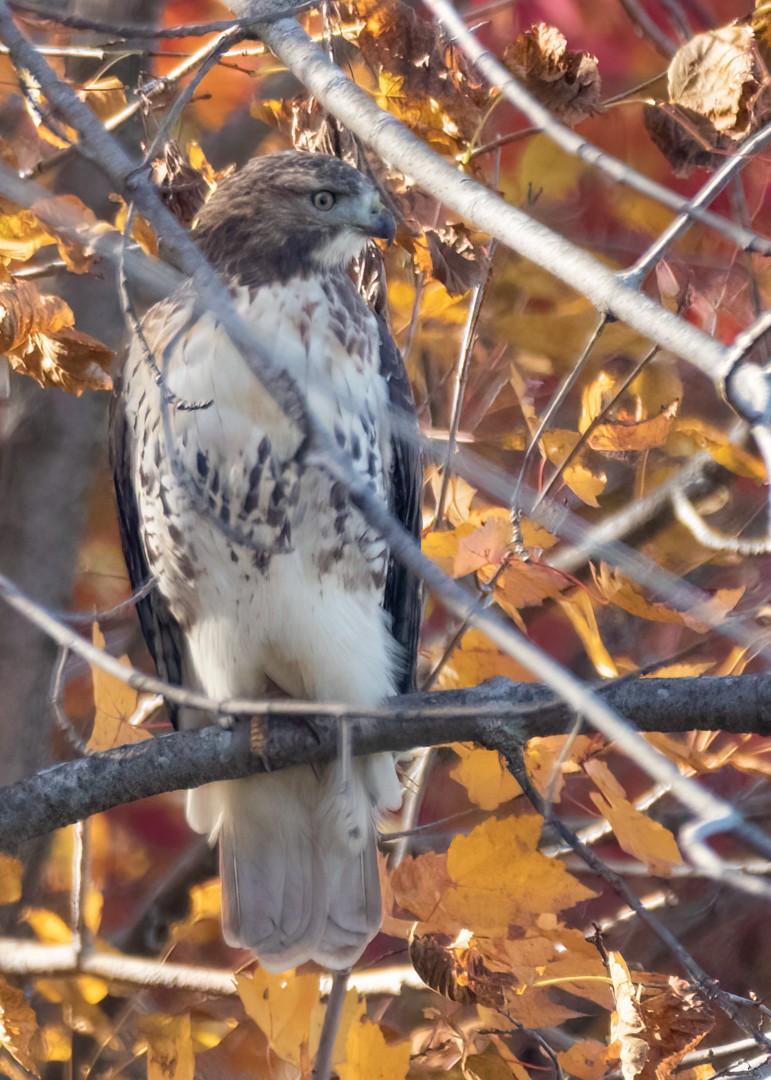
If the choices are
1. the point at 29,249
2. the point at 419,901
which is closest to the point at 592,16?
the point at 29,249

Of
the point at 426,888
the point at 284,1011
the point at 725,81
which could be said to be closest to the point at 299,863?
the point at 284,1011

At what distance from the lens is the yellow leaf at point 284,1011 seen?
7.67 ft

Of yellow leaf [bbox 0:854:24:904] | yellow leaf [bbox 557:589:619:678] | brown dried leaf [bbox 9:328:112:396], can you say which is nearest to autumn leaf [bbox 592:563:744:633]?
yellow leaf [bbox 557:589:619:678]

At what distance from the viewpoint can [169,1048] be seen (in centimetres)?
250

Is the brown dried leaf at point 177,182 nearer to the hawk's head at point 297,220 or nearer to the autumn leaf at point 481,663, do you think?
the hawk's head at point 297,220

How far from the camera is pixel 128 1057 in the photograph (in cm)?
317

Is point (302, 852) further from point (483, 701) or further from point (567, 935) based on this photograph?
point (483, 701)

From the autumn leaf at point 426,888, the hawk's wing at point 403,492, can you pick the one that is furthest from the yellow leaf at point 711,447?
the autumn leaf at point 426,888

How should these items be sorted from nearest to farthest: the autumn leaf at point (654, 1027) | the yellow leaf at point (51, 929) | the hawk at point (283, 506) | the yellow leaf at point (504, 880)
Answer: the autumn leaf at point (654, 1027), the yellow leaf at point (504, 880), the hawk at point (283, 506), the yellow leaf at point (51, 929)

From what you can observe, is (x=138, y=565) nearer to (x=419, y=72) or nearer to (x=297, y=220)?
(x=297, y=220)

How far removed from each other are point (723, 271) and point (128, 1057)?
2.47 metres

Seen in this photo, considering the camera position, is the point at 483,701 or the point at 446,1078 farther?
the point at 446,1078

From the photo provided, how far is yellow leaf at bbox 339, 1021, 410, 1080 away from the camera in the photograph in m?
2.14

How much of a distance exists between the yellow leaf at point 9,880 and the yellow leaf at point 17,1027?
0.40 m
